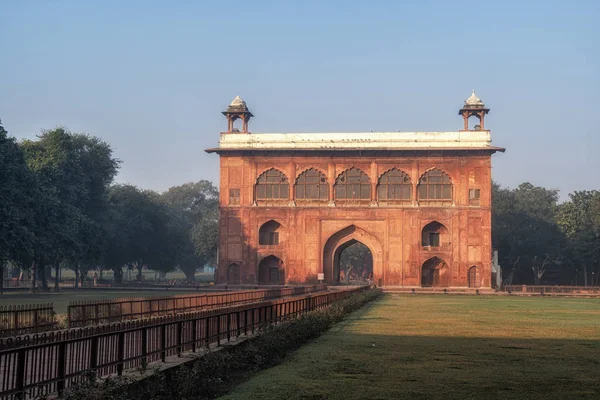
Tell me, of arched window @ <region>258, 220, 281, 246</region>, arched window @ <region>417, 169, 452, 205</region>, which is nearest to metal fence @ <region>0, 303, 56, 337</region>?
arched window @ <region>258, 220, 281, 246</region>

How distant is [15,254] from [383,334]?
27785mm

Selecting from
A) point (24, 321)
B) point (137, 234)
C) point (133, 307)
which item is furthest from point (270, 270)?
point (24, 321)

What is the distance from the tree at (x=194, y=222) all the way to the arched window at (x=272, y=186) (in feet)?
59.7

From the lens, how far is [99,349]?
1010 centimetres

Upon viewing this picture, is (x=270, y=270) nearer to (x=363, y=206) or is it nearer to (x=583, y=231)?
(x=363, y=206)

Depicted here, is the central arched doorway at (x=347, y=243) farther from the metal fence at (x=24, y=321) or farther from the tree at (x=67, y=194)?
the metal fence at (x=24, y=321)

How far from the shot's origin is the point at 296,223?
200ft

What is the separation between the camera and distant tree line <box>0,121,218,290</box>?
140ft

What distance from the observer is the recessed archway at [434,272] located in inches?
2367

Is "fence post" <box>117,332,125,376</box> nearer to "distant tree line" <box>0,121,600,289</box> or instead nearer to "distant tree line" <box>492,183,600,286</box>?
"distant tree line" <box>0,121,600,289</box>

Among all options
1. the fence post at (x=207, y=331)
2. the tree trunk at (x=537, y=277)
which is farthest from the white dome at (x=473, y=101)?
the fence post at (x=207, y=331)

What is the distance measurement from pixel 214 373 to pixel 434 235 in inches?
1955

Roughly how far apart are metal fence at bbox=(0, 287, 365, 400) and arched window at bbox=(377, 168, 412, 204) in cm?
4328

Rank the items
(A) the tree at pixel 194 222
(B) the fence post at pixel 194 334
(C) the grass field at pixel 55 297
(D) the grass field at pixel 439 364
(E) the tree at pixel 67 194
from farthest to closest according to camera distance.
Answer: (A) the tree at pixel 194 222
(E) the tree at pixel 67 194
(C) the grass field at pixel 55 297
(B) the fence post at pixel 194 334
(D) the grass field at pixel 439 364
